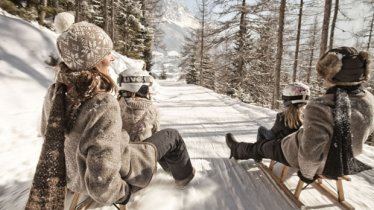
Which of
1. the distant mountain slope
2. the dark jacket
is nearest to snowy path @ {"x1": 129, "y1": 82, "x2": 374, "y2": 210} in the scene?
the dark jacket

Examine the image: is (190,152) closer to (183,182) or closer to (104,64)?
(183,182)

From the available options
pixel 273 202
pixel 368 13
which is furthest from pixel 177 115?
pixel 368 13

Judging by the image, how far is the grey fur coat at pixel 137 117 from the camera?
122 inches

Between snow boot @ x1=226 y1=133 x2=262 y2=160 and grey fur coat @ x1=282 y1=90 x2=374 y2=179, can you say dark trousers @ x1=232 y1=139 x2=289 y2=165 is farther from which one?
grey fur coat @ x1=282 y1=90 x2=374 y2=179

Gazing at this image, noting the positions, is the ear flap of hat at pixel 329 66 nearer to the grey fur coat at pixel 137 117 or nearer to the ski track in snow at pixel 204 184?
the ski track in snow at pixel 204 184

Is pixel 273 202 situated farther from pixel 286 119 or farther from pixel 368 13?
pixel 368 13

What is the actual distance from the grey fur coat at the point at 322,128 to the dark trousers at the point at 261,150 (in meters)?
0.46

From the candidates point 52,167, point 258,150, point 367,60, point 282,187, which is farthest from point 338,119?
point 52,167

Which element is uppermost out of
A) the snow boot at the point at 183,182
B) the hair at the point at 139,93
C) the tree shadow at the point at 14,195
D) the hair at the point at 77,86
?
the hair at the point at 77,86

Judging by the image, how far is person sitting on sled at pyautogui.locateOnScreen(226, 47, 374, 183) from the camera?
233cm

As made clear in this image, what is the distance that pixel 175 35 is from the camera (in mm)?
133625

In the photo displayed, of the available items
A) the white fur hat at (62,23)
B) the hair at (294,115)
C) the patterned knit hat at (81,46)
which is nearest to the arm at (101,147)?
the patterned knit hat at (81,46)

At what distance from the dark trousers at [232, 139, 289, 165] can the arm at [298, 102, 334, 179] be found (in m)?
0.51

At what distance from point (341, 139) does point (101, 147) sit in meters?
2.03
